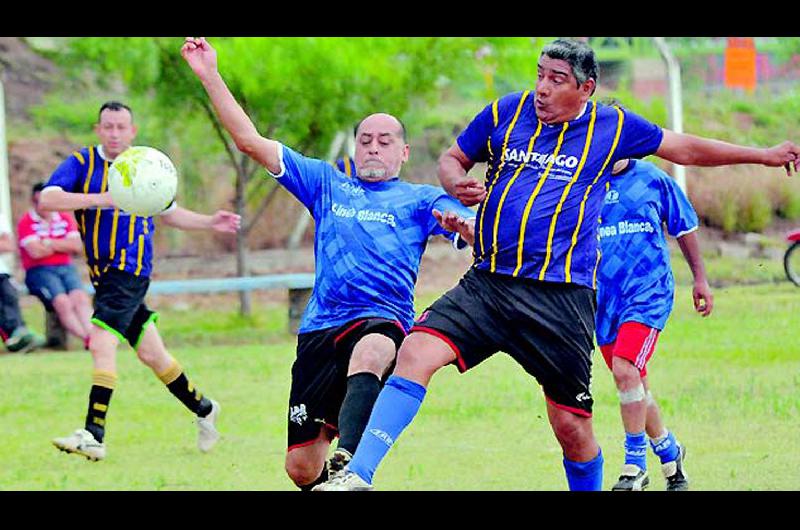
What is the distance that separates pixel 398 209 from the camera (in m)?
7.16

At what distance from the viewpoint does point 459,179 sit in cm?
645

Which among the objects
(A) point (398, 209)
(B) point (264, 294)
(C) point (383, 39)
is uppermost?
(C) point (383, 39)

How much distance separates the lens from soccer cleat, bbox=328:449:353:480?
6.47m

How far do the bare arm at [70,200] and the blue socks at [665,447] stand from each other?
3.73m

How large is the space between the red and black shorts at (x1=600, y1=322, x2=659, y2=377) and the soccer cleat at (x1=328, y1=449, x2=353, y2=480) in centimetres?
232

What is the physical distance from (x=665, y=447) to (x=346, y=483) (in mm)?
2920

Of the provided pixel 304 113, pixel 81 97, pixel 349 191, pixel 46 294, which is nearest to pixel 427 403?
pixel 349 191

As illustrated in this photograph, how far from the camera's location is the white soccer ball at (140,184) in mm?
8992

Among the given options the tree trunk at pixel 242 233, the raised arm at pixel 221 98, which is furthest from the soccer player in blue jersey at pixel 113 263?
the tree trunk at pixel 242 233

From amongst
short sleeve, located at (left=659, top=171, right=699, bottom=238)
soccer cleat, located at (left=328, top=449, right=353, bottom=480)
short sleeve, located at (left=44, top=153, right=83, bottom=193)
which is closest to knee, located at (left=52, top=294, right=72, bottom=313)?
short sleeve, located at (left=44, top=153, right=83, bottom=193)

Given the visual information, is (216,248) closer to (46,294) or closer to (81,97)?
(81,97)

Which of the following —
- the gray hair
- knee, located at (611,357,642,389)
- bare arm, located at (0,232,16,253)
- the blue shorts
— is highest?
the gray hair

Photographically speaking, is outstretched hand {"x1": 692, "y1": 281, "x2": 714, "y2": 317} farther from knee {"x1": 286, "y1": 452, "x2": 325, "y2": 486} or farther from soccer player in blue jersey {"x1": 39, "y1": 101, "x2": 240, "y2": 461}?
soccer player in blue jersey {"x1": 39, "y1": 101, "x2": 240, "y2": 461}

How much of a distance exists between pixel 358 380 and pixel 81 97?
62.5 ft
